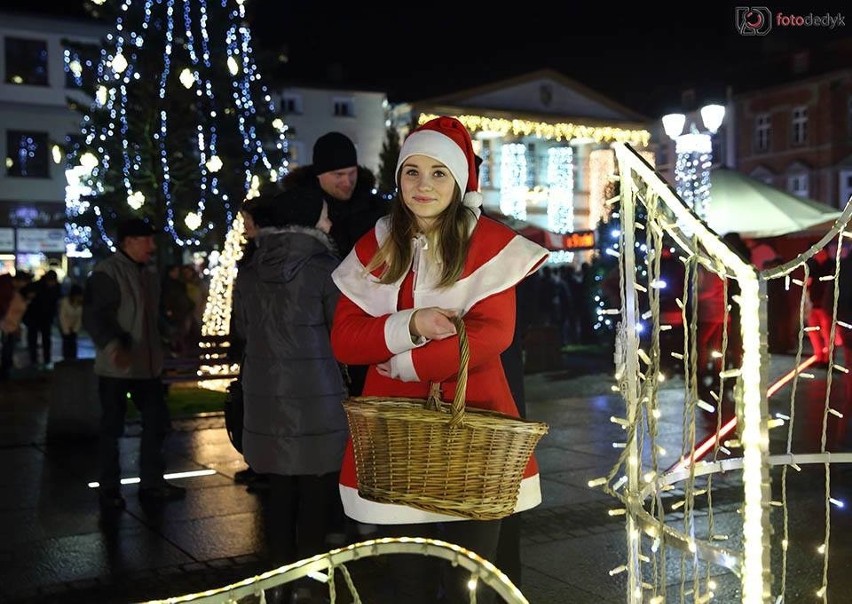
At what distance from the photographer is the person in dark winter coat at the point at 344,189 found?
16.6ft

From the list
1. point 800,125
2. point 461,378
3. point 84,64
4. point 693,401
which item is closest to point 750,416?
point 693,401

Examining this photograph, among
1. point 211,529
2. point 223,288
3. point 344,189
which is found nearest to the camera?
point 344,189

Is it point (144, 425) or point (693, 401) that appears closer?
point (693, 401)

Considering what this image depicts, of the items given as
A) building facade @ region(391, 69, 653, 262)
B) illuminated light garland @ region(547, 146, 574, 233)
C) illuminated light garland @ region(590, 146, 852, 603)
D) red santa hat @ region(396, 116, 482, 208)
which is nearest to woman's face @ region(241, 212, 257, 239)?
red santa hat @ region(396, 116, 482, 208)

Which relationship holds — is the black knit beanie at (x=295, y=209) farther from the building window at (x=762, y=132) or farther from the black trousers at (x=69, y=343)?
the building window at (x=762, y=132)

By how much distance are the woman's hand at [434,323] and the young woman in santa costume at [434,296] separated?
1 cm

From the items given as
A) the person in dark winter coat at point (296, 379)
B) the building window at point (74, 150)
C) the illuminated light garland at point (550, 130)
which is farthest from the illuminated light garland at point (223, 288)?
the illuminated light garland at point (550, 130)

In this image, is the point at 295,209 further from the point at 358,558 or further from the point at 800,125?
the point at 800,125

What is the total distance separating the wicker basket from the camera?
2641mm

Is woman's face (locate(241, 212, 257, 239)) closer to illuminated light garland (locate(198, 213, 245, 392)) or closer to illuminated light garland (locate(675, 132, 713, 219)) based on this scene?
illuminated light garland (locate(198, 213, 245, 392))

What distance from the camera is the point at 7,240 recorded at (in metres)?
38.6

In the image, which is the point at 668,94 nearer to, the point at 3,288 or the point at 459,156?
the point at 3,288

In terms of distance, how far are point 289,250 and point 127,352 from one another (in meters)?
2.59

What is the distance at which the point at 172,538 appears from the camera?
6133 millimetres
